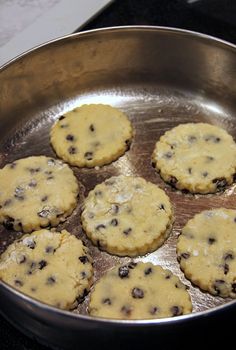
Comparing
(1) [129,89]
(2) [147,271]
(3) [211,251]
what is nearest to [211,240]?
(3) [211,251]

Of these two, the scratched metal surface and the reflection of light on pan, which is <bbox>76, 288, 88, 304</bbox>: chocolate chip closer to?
the scratched metal surface

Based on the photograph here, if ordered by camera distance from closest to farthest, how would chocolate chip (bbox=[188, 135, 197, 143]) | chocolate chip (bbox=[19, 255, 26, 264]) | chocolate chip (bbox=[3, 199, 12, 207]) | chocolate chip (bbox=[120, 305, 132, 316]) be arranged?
chocolate chip (bbox=[120, 305, 132, 316]) → chocolate chip (bbox=[19, 255, 26, 264]) → chocolate chip (bbox=[3, 199, 12, 207]) → chocolate chip (bbox=[188, 135, 197, 143])

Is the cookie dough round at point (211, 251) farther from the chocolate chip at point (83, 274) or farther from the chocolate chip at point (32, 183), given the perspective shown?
the chocolate chip at point (32, 183)

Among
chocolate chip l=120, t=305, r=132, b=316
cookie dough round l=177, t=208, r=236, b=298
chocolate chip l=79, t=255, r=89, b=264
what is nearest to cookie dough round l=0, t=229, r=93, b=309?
chocolate chip l=79, t=255, r=89, b=264

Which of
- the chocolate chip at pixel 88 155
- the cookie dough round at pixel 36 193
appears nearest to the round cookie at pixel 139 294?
the cookie dough round at pixel 36 193

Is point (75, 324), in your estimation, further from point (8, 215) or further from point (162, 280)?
point (8, 215)

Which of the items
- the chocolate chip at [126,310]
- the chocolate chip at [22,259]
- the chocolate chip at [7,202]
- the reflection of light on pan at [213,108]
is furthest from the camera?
the reflection of light on pan at [213,108]
